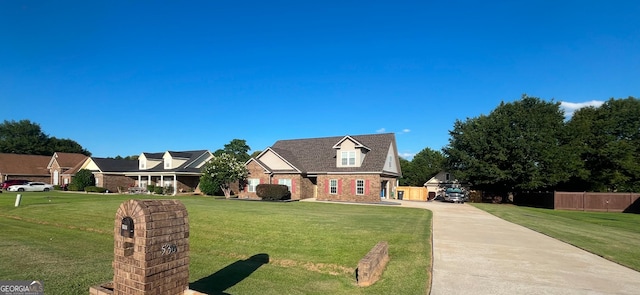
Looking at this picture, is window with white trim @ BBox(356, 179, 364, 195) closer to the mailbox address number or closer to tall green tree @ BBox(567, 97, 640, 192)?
tall green tree @ BBox(567, 97, 640, 192)

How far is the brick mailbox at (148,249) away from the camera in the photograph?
3869 millimetres

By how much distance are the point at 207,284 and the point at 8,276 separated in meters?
4.04

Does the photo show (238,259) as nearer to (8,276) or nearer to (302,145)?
(8,276)

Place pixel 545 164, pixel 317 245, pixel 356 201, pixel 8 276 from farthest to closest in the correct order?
1. pixel 545 164
2. pixel 356 201
3. pixel 317 245
4. pixel 8 276

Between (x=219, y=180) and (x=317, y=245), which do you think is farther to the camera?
(x=219, y=180)

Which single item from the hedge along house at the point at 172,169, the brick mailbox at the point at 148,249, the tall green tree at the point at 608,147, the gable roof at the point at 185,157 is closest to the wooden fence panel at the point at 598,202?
the tall green tree at the point at 608,147

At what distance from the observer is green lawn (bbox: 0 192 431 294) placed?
6.55 m

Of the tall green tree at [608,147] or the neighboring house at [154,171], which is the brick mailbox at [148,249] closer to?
the neighboring house at [154,171]

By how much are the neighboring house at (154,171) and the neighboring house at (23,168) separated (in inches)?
511

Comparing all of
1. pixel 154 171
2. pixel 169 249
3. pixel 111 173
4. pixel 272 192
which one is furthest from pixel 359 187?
pixel 111 173

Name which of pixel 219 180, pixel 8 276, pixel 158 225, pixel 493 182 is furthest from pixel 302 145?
pixel 158 225

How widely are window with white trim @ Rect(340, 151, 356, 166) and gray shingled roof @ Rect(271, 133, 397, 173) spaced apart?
2.02ft

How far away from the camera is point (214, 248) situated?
9820 mm

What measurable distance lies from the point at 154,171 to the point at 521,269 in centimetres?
4422
